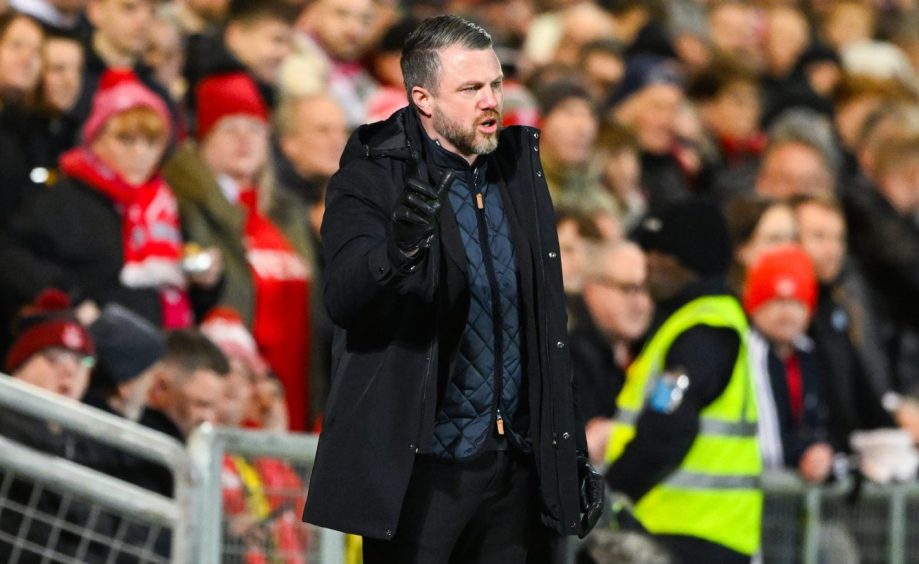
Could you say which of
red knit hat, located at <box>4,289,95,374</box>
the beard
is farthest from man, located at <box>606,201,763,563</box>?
the beard

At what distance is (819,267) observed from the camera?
8922mm

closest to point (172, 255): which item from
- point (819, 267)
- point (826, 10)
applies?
point (819, 267)

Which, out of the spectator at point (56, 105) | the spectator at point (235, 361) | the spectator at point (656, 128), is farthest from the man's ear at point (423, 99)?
the spectator at point (656, 128)

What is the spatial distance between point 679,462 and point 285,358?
2250mm

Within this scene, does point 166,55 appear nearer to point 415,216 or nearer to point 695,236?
point 695,236

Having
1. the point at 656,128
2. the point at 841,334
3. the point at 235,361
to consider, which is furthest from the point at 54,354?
the point at 656,128

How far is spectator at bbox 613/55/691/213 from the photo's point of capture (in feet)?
35.3

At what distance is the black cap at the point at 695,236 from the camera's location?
274 inches

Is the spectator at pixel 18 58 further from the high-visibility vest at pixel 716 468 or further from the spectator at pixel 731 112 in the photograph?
the spectator at pixel 731 112

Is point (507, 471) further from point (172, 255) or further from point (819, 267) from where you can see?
point (819, 267)

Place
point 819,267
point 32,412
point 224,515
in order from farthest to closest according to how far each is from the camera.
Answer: point 819,267 < point 224,515 < point 32,412

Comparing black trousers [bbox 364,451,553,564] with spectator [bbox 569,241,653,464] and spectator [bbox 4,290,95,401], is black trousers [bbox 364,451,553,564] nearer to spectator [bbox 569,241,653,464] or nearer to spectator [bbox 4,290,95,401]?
spectator [bbox 4,290,95,401]

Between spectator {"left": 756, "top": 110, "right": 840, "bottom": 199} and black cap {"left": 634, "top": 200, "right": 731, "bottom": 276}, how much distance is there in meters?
2.97

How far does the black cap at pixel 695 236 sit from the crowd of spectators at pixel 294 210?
1.11ft
